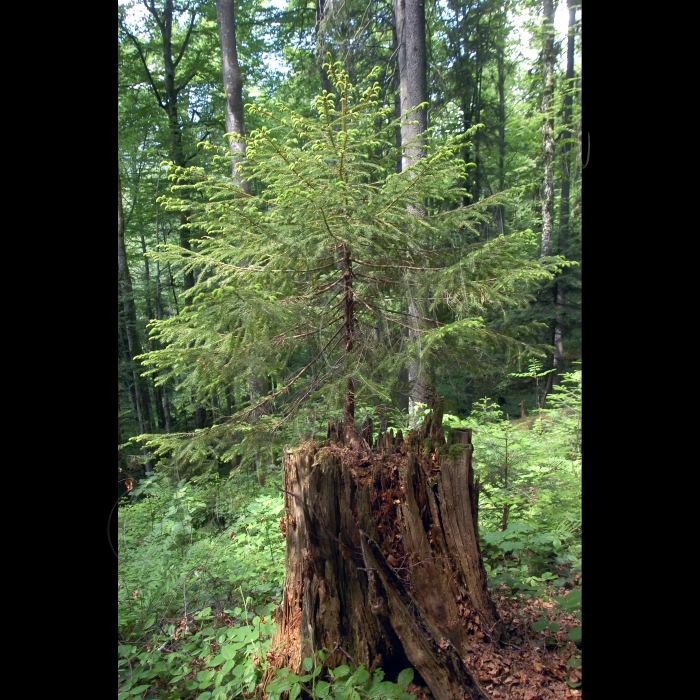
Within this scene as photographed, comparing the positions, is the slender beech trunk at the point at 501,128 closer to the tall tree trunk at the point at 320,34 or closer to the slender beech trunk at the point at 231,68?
the tall tree trunk at the point at 320,34

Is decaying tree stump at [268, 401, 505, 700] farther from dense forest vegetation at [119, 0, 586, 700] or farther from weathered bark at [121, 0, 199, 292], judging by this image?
weathered bark at [121, 0, 199, 292]

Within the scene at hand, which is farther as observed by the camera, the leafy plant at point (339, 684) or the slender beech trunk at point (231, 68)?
the slender beech trunk at point (231, 68)

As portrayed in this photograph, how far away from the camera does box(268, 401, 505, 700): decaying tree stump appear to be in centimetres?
208

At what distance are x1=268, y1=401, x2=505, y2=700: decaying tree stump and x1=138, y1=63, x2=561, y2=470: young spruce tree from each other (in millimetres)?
424

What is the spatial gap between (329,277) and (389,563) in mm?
1993

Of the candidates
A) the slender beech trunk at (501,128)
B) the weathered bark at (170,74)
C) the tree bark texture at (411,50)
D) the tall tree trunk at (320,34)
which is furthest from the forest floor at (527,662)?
the tall tree trunk at (320,34)

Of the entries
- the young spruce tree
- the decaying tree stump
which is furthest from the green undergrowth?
the young spruce tree

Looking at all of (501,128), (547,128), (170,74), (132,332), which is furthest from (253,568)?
(501,128)

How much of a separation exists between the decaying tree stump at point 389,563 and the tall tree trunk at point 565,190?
1319 mm

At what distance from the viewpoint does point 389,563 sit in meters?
2.19

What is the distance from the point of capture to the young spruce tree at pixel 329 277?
2473 mm
